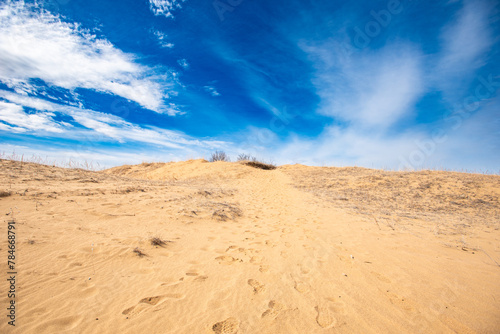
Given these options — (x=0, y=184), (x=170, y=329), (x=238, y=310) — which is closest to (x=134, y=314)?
(x=170, y=329)

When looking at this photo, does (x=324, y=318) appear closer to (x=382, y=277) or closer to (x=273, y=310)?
(x=273, y=310)

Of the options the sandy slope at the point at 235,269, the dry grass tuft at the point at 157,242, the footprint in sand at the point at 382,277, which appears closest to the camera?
the sandy slope at the point at 235,269

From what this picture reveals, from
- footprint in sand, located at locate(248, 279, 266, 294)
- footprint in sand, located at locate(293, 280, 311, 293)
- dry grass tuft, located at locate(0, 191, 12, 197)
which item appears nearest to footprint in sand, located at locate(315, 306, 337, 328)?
footprint in sand, located at locate(293, 280, 311, 293)

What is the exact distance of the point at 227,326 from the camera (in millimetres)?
1886

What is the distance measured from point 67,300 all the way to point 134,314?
2.51ft

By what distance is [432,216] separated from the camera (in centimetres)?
645

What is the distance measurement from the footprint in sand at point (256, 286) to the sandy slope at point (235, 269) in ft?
0.04

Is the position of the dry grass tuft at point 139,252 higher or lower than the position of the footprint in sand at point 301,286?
higher

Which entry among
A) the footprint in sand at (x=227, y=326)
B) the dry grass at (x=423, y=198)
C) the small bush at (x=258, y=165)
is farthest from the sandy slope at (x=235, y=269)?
the small bush at (x=258, y=165)

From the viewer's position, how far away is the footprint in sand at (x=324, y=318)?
6.39 feet

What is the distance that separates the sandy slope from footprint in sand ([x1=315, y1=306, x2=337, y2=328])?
0.01 m

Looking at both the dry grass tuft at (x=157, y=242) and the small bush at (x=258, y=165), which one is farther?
the small bush at (x=258, y=165)

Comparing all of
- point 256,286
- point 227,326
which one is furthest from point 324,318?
point 227,326

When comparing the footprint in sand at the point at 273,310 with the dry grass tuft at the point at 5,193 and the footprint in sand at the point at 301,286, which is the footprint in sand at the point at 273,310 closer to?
the footprint in sand at the point at 301,286
